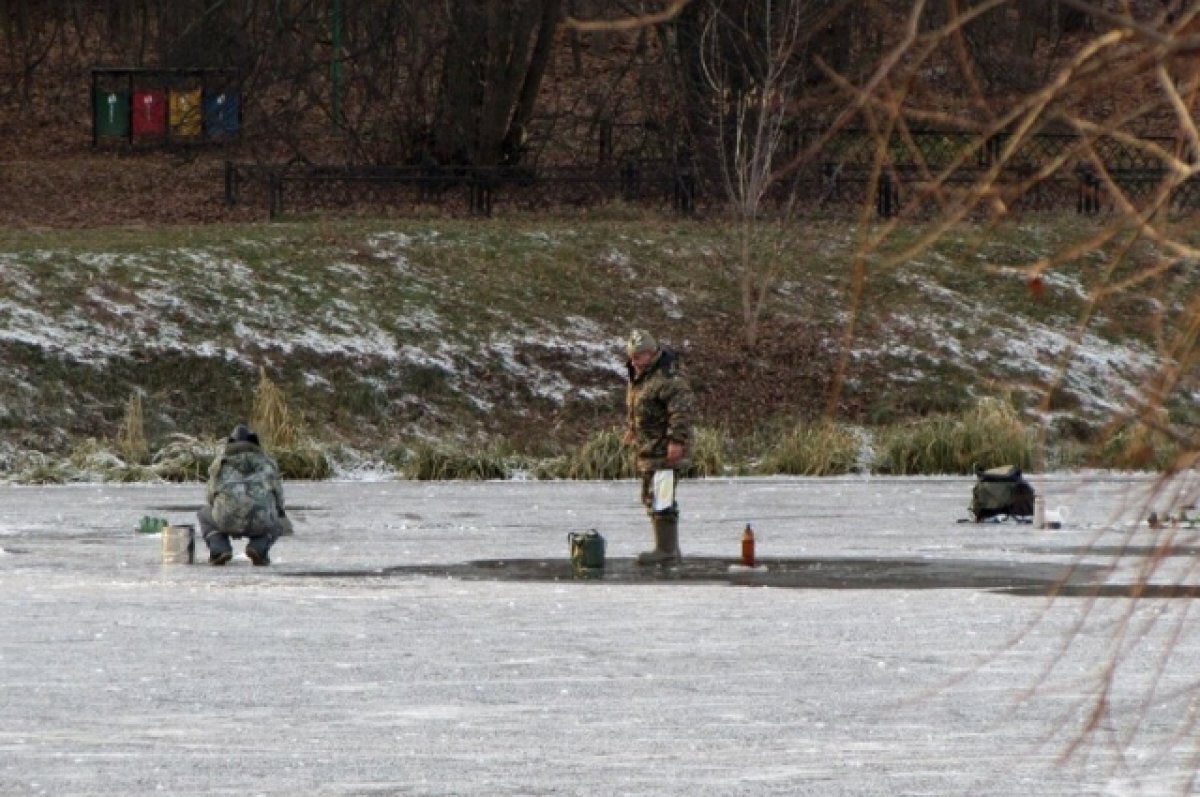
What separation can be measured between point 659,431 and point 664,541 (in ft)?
2.60

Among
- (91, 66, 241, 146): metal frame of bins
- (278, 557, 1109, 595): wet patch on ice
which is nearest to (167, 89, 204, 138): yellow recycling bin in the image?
(91, 66, 241, 146): metal frame of bins

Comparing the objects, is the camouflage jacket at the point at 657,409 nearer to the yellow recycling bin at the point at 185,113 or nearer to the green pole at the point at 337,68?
the green pole at the point at 337,68

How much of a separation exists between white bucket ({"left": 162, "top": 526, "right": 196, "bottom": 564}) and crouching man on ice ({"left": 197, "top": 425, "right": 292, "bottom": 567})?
125mm

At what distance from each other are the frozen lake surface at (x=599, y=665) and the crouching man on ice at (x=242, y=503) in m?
0.19

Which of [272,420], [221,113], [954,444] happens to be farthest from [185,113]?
[954,444]

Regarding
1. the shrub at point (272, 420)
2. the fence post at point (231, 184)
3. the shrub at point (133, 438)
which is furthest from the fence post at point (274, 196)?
the shrub at point (133, 438)

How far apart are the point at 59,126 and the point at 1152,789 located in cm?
3742

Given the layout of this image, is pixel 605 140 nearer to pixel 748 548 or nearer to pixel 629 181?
pixel 629 181

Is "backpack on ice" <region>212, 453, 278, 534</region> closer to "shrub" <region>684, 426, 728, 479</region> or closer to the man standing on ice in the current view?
the man standing on ice

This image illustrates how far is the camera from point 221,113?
138 feet

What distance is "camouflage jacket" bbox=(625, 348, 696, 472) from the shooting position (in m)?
17.5

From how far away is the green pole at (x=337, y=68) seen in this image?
134ft

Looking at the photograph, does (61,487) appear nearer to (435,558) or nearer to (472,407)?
(472,407)

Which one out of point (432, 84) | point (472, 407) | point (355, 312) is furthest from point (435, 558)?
point (432, 84)
